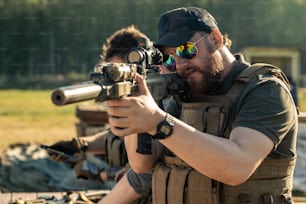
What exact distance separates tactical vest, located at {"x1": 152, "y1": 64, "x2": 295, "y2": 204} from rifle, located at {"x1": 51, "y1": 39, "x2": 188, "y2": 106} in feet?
0.41

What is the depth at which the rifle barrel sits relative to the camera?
1.98 meters

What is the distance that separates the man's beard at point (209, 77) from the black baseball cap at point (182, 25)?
0.11m

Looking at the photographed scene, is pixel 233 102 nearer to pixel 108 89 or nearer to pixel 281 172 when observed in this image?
pixel 281 172

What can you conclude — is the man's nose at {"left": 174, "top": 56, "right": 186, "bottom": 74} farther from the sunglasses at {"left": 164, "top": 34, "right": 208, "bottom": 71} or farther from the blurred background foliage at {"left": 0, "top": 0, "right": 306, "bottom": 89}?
the blurred background foliage at {"left": 0, "top": 0, "right": 306, "bottom": 89}

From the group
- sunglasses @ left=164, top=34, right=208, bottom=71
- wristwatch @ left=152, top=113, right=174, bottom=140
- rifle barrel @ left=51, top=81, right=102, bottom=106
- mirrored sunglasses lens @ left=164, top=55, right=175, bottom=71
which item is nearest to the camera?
rifle barrel @ left=51, top=81, right=102, bottom=106

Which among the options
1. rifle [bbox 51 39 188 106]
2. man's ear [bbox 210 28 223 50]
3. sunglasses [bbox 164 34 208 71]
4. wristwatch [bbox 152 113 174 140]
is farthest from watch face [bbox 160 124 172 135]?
man's ear [bbox 210 28 223 50]

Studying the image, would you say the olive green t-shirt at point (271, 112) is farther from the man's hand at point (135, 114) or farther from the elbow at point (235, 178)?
the man's hand at point (135, 114)

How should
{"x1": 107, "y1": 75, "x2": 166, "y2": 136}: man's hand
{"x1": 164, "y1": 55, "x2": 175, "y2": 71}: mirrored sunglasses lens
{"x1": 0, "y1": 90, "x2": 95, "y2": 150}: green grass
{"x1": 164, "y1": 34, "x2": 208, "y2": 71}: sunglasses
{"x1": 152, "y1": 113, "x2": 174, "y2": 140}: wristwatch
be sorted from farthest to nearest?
1. {"x1": 0, "y1": 90, "x2": 95, "y2": 150}: green grass
2. {"x1": 164, "y1": 55, "x2": 175, "y2": 71}: mirrored sunglasses lens
3. {"x1": 164, "y1": 34, "x2": 208, "y2": 71}: sunglasses
4. {"x1": 152, "y1": 113, "x2": 174, "y2": 140}: wristwatch
5. {"x1": 107, "y1": 75, "x2": 166, "y2": 136}: man's hand

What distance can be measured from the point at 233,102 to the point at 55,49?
16.3 metres

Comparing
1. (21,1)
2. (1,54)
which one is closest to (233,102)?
(21,1)

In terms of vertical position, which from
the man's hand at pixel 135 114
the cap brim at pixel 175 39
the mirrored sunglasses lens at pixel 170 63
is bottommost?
the man's hand at pixel 135 114

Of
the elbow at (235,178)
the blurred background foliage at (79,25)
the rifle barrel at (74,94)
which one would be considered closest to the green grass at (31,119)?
the blurred background foliage at (79,25)

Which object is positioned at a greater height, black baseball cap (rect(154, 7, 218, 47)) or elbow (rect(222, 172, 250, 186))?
black baseball cap (rect(154, 7, 218, 47))

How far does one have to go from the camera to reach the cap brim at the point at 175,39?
277 centimetres
